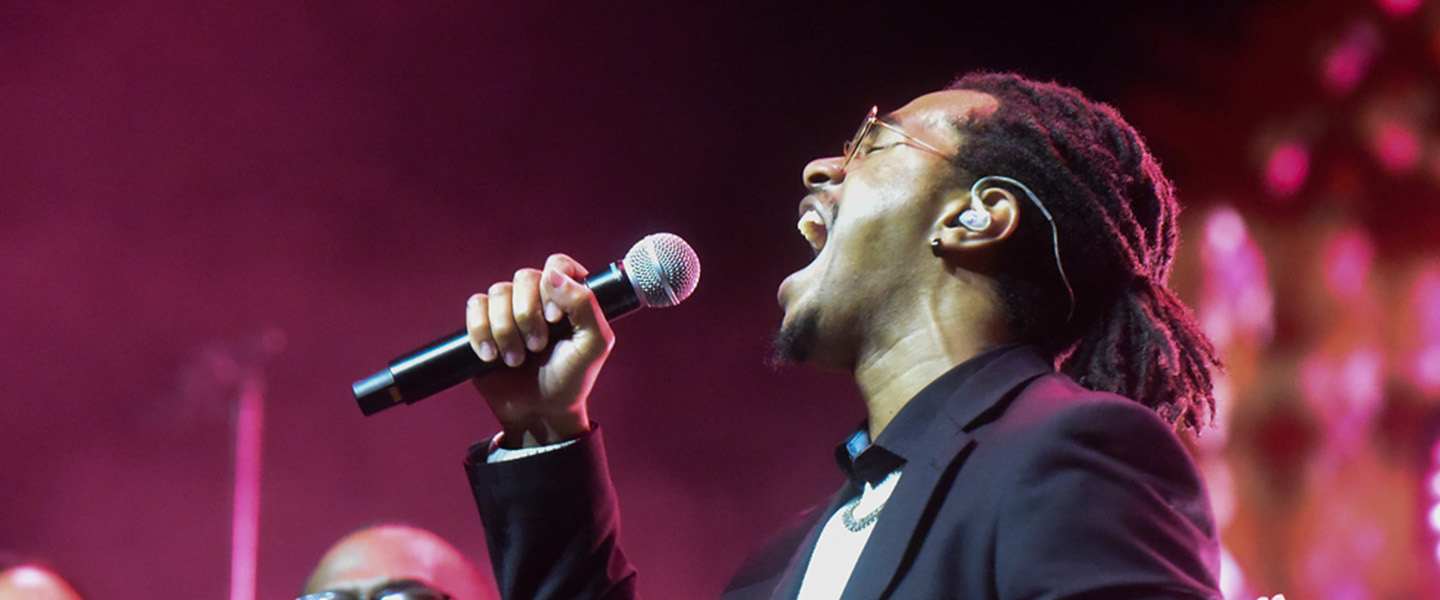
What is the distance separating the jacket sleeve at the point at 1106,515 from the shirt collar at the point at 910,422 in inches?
11.2

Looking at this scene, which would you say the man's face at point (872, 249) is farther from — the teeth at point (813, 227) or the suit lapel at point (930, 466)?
the suit lapel at point (930, 466)

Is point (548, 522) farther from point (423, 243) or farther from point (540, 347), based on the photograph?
point (423, 243)

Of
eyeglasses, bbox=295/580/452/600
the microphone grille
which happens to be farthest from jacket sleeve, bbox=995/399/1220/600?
eyeglasses, bbox=295/580/452/600

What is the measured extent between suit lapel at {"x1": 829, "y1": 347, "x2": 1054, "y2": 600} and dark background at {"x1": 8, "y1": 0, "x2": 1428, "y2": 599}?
324 cm

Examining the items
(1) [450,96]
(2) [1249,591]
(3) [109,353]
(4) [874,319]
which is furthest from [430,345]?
(2) [1249,591]

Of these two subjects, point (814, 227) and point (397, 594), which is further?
point (397, 594)

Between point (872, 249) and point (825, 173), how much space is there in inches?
8.2

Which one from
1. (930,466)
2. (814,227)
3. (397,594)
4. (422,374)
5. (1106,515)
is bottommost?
(1106,515)

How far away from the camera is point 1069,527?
119 cm

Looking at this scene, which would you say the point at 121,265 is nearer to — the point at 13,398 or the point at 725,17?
the point at 13,398

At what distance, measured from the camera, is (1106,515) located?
47.0 inches

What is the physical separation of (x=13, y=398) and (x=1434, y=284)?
18.9 ft

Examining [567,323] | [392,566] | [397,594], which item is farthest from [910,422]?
[392,566]

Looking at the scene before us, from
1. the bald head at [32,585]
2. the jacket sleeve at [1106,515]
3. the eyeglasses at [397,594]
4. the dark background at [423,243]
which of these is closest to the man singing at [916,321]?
the jacket sleeve at [1106,515]
